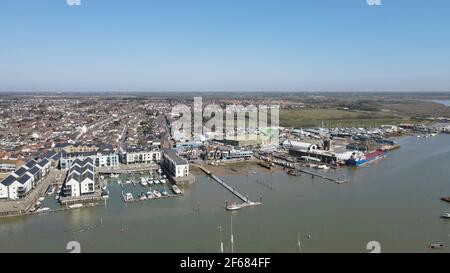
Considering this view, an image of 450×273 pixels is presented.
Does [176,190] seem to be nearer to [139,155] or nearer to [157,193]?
[157,193]

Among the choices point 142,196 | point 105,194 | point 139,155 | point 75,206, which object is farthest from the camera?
point 139,155

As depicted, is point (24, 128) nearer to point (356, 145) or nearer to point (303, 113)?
point (356, 145)

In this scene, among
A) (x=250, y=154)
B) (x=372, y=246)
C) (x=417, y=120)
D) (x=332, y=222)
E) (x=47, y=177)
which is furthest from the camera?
(x=417, y=120)

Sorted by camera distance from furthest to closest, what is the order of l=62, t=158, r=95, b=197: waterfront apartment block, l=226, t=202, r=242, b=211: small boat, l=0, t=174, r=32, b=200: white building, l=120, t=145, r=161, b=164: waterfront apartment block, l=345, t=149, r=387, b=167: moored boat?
l=345, t=149, r=387, b=167: moored boat
l=120, t=145, r=161, b=164: waterfront apartment block
l=62, t=158, r=95, b=197: waterfront apartment block
l=0, t=174, r=32, b=200: white building
l=226, t=202, r=242, b=211: small boat

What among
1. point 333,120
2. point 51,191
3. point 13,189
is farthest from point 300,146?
point 333,120

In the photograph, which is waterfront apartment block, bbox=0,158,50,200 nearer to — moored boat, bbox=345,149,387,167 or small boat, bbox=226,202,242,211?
small boat, bbox=226,202,242,211

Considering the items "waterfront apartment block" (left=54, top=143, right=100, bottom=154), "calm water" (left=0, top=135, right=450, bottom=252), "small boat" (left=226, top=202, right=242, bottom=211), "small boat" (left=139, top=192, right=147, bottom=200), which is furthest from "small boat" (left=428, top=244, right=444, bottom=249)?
"waterfront apartment block" (left=54, top=143, right=100, bottom=154)

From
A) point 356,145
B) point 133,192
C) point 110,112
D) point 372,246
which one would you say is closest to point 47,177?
point 133,192
